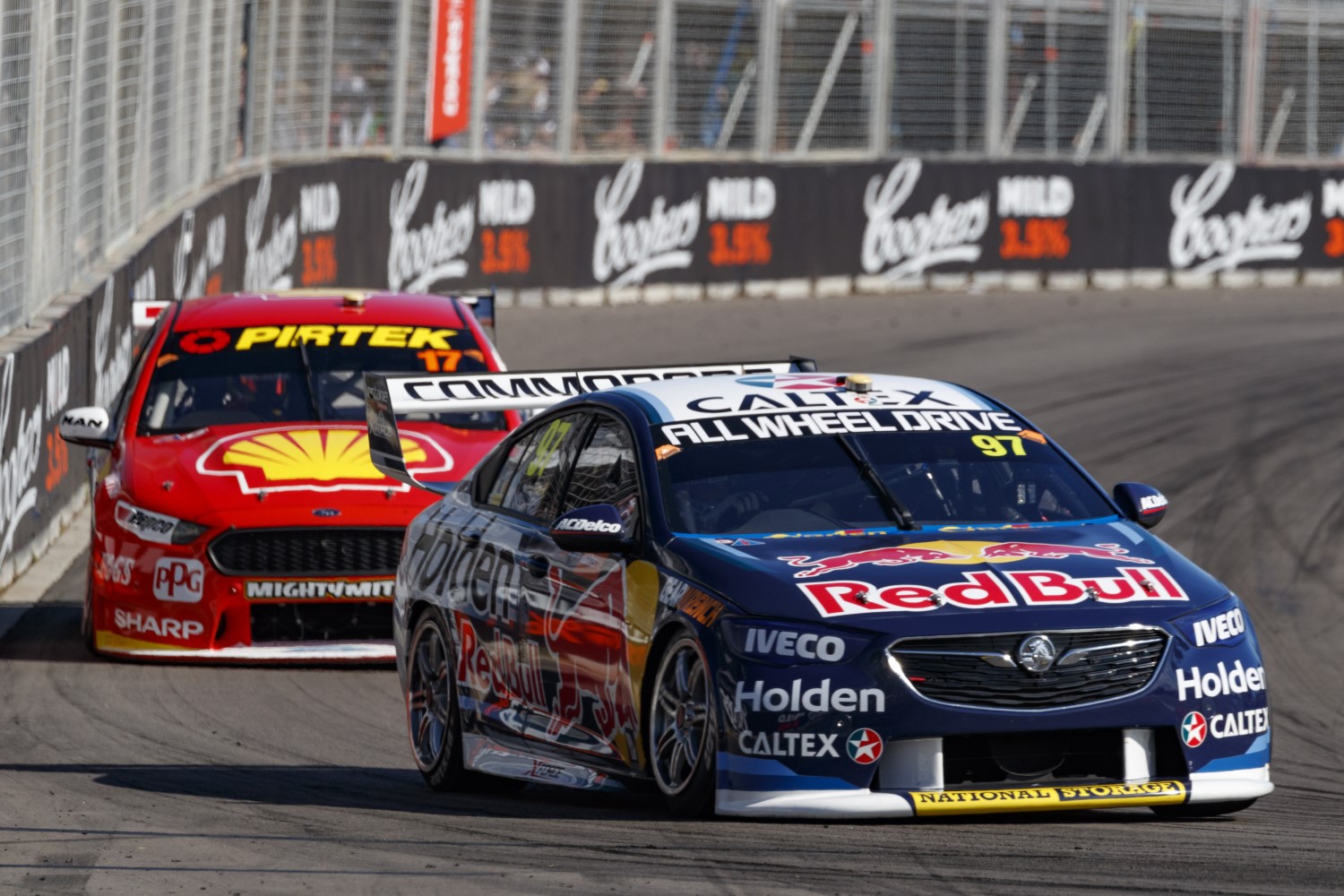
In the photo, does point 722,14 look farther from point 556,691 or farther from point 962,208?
point 556,691

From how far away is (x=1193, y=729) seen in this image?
21.3ft

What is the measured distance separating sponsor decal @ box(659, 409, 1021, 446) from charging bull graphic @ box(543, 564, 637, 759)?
0.56 m

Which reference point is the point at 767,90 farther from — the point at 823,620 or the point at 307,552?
the point at 823,620

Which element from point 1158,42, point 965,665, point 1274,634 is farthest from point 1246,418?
point 1158,42

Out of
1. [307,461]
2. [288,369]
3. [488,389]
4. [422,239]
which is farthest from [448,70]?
[488,389]

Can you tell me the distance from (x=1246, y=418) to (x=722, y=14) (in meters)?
13.4

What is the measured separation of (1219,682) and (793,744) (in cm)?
119

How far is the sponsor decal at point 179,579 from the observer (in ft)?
35.1

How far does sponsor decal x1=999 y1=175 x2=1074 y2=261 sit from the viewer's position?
30.6 meters

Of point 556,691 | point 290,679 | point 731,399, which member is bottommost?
point 290,679

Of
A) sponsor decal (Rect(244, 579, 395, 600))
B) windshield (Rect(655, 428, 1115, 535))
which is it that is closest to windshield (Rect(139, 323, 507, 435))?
sponsor decal (Rect(244, 579, 395, 600))

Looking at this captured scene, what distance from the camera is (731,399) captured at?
7707mm

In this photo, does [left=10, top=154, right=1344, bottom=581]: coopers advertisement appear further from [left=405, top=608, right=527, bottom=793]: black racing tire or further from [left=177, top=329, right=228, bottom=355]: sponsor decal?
[left=405, top=608, right=527, bottom=793]: black racing tire

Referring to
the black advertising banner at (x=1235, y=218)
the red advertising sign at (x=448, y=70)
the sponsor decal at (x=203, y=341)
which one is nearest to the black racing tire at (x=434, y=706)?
the sponsor decal at (x=203, y=341)
